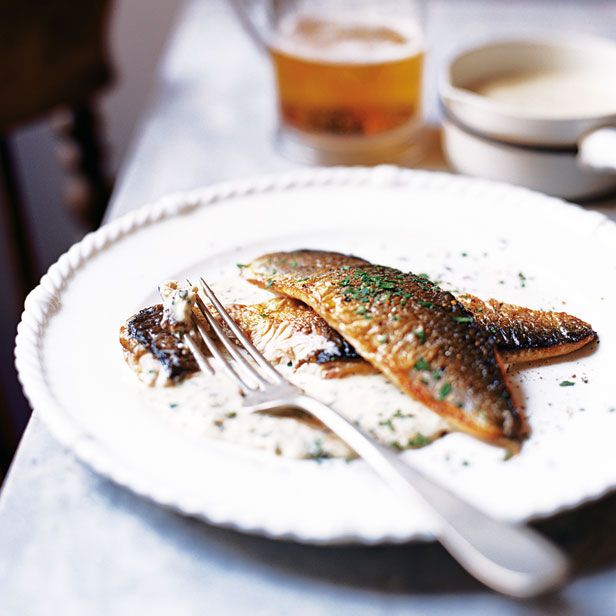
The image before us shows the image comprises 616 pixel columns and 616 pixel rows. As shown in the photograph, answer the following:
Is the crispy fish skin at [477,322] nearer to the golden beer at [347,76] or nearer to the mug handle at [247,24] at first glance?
the golden beer at [347,76]

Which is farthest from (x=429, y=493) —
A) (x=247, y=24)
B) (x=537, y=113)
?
(x=247, y=24)

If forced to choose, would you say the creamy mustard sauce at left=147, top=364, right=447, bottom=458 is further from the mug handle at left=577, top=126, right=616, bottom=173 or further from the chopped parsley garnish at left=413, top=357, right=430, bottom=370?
the mug handle at left=577, top=126, right=616, bottom=173

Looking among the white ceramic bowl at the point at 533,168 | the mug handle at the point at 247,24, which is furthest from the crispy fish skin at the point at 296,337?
the mug handle at the point at 247,24

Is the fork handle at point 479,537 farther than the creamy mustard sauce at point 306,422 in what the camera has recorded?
No

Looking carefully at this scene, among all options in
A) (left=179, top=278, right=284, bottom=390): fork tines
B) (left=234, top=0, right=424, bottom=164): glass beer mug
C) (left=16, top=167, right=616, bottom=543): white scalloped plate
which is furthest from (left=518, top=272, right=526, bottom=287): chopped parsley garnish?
(left=234, top=0, right=424, bottom=164): glass beer mug

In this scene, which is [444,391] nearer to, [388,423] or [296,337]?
[388,423]

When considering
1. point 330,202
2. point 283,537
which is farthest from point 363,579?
point 330,202
